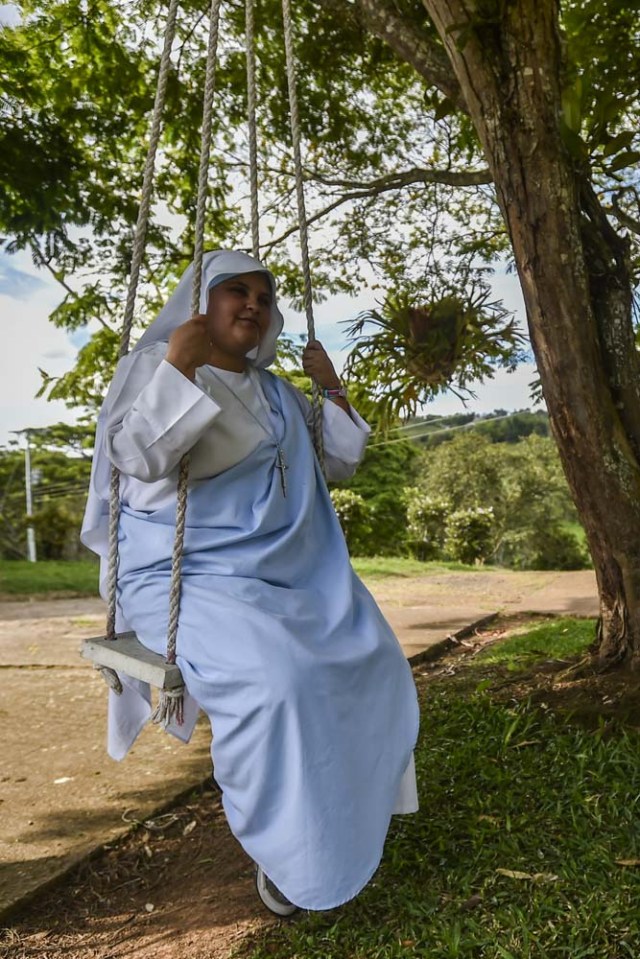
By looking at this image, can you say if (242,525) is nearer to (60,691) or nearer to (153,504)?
(153,504)

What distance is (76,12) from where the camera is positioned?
216 inches

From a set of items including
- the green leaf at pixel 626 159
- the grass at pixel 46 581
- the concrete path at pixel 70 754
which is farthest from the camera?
the grass at pixel 46 581

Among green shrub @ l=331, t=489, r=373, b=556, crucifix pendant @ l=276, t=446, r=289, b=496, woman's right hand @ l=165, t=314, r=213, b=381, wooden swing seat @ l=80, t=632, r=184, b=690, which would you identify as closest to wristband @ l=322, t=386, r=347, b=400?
crucifix pendant @ l=276, t=446, r=289, b=496

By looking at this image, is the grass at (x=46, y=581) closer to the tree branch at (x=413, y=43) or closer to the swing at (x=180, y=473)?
the tree branch at (x=413, y=43)

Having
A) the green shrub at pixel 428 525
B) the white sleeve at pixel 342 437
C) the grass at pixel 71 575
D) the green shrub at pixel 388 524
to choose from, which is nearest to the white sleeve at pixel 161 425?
the white sleeve at pixel 342 437

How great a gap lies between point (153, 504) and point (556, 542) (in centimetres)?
1835

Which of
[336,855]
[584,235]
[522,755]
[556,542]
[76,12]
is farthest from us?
[556,542]

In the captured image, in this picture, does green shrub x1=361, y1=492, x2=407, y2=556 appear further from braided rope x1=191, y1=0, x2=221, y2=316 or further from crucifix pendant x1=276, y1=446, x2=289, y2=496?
braided rope x1=191, y1=0, x2=221, y2=316

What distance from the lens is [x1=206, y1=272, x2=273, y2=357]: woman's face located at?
2.61m

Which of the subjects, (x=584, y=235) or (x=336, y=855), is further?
(x=584, y=235)

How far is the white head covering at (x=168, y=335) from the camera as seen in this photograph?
98.0 inches

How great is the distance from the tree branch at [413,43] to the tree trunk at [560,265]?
1.02ft

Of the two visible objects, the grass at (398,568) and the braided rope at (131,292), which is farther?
the grass at (398,568)

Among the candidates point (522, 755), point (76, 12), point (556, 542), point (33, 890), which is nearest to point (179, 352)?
point (33, 890)
